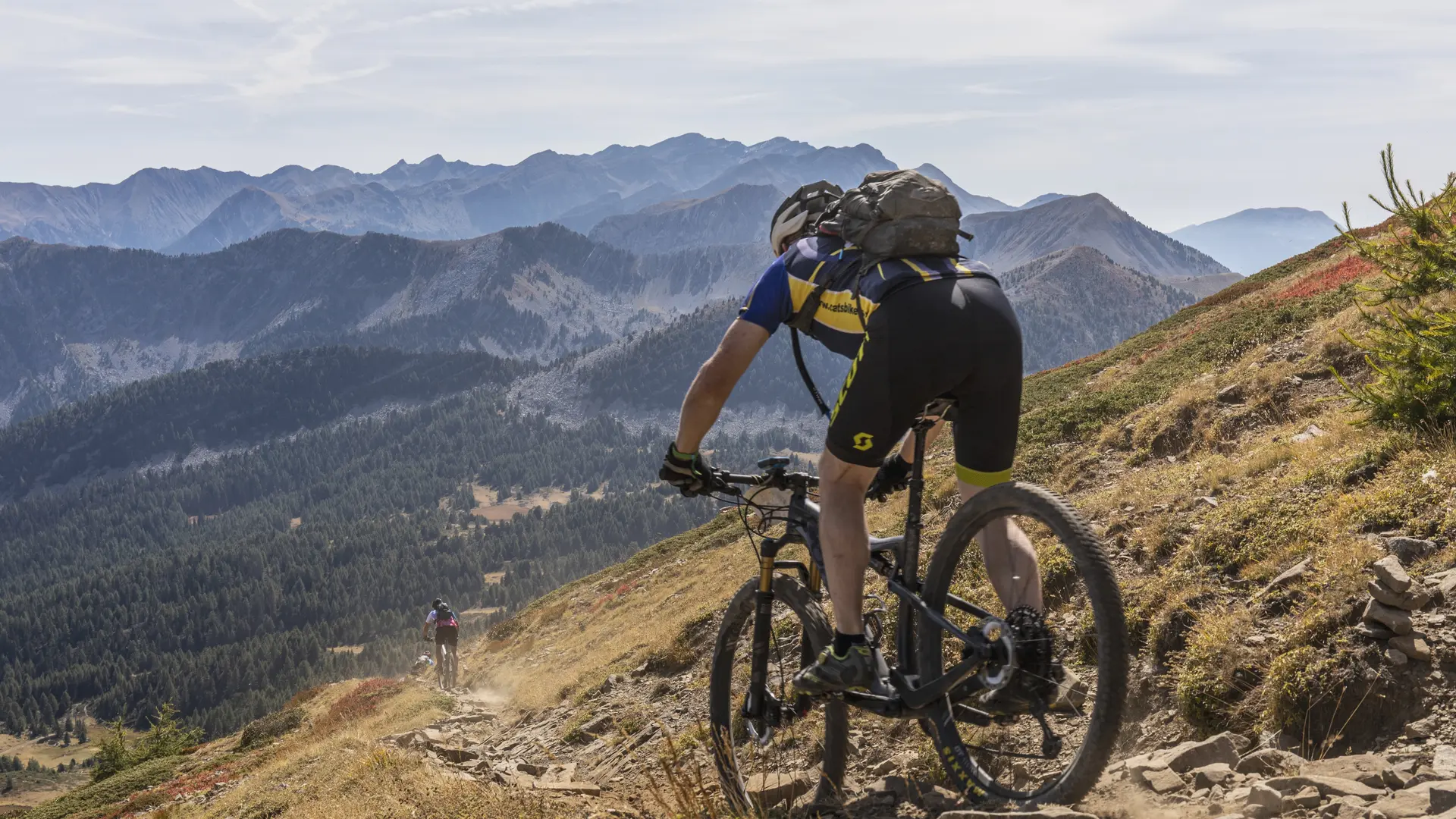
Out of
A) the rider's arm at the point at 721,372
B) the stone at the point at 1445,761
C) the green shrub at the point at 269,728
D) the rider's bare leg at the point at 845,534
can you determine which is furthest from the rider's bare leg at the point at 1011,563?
the green shrub at the point at 269,728

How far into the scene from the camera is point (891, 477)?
5.39 meters

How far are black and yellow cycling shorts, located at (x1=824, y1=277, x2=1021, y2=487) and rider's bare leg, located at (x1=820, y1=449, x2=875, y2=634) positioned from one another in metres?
0.15

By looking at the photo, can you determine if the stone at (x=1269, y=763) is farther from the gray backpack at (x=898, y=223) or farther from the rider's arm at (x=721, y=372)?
the rider's arm at (x=721, y=372)

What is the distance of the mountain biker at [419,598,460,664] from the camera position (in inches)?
1118

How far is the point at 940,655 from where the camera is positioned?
185 inches

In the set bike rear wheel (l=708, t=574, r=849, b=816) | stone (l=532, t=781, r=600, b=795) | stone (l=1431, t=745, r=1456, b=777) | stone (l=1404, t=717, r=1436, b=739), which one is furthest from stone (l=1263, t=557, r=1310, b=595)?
stone (l=532, t=781, r=600, b=795)

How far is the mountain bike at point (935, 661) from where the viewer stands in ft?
12.9

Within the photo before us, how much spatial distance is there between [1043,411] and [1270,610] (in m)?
17.2

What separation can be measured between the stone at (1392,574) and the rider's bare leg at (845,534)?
3041mm

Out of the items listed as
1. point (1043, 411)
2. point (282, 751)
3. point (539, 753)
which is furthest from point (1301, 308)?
point (282, 751)

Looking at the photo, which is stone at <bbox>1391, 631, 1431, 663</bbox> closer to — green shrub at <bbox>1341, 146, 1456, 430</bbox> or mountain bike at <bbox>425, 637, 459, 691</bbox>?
green shrub at <bbox>1341, 146, 1456, 430</bbox>

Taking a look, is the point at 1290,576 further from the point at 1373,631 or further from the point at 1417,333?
the point at 1417,333

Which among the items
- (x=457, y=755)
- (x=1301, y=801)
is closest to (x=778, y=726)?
(x=1301, y=801)

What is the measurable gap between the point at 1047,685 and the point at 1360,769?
1.66 metres
